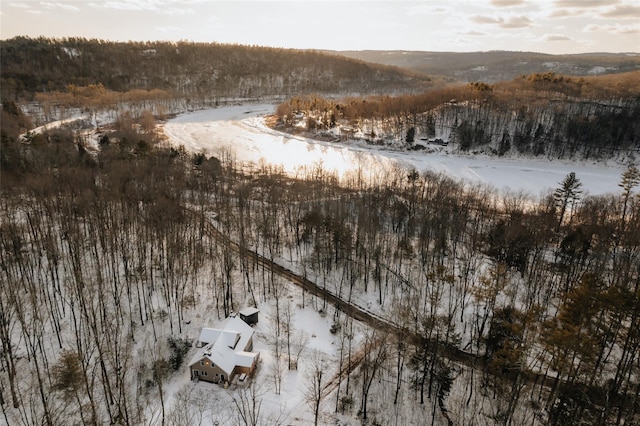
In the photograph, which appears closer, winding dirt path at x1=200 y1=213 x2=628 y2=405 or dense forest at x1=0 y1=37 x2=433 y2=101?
winding dirt path at x1=200 y1=213 x2=628 y2=405

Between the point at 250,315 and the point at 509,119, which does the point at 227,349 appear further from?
the point at 509,119

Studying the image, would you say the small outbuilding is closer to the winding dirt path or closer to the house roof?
the house roof

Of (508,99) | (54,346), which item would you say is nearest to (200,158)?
(54,346)

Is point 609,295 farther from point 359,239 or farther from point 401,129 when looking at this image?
point 401,129

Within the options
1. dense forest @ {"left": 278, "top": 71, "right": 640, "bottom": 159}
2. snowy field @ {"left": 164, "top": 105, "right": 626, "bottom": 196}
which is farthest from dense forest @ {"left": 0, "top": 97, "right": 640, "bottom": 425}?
dense forest @ {"left": 278, "top": 71, "right": 640, "bottom": 159}

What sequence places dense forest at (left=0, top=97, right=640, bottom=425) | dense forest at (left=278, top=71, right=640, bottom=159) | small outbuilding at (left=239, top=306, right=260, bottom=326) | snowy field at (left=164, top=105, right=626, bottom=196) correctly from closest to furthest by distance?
dense forest at (left=0, top=97, right=640, bottom=425) → small outbuilding at (left=239, top=306, right=260, bottom=326) → snowy field at (left=164, top=105, right=626, bottom=196) → dense forest at (left=278, top=71, right=640, bottom=159)

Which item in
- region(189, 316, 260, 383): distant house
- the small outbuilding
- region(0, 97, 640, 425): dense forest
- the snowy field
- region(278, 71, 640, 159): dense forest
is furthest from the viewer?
region(278, 71, 640, 159): dense forest

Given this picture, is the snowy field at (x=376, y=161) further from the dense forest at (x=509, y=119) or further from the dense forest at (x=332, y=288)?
the dense forest at (x=332, y=288)
